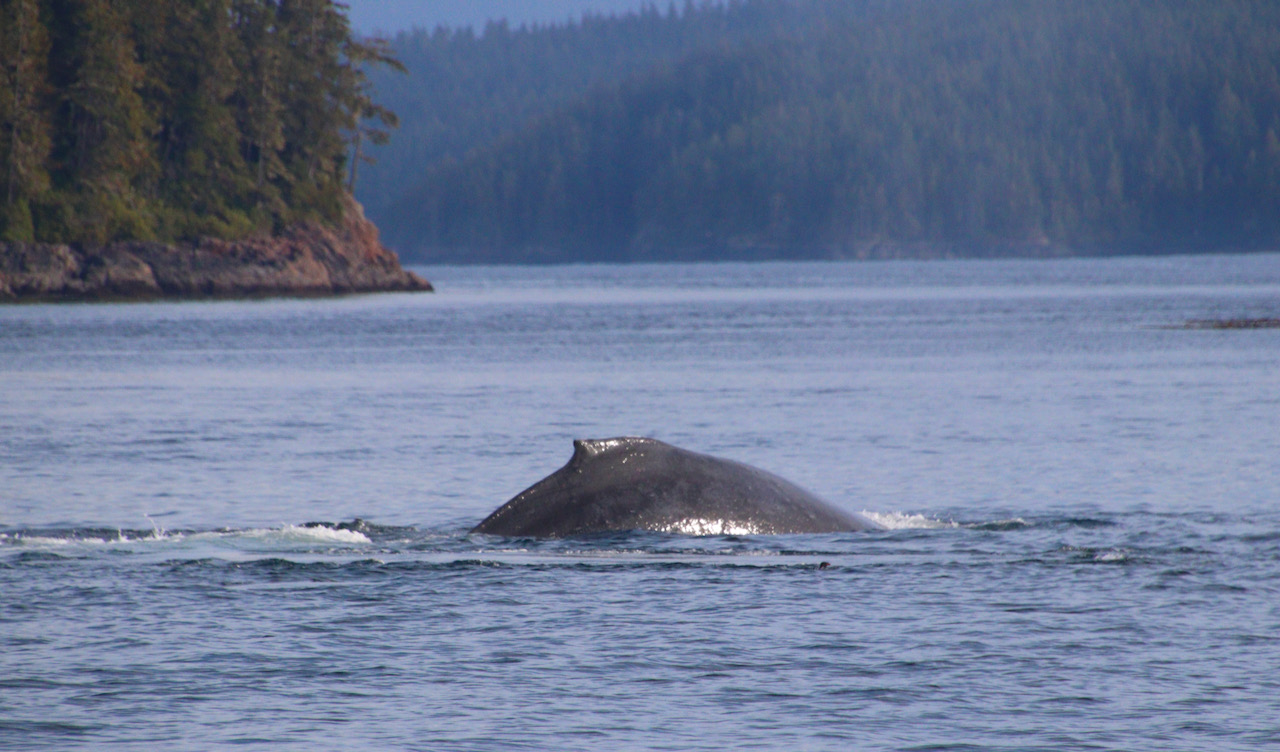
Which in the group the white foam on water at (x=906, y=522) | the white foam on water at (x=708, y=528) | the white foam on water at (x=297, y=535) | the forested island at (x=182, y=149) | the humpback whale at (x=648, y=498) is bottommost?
the white foam on water at (x=297, y=535)

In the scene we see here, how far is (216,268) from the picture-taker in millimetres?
106062

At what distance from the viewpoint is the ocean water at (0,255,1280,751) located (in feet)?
33.6

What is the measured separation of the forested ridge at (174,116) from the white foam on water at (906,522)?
3282 inches

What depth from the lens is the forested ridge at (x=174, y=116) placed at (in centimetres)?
9625

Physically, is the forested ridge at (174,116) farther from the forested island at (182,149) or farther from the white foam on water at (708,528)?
the white foam on water at (708,528)

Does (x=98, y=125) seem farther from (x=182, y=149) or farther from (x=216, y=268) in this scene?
(x=182, y=149)

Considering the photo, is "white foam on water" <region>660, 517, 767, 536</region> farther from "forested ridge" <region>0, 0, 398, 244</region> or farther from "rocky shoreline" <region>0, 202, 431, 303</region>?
"rocky shoreline" <region>0, 202, 431, 303</region>

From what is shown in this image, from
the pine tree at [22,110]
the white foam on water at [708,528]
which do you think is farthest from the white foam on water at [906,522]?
the pine tree at [22,110]

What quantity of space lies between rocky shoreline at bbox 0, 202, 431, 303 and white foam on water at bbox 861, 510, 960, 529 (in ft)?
277

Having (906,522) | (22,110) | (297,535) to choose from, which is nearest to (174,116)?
(22,110)

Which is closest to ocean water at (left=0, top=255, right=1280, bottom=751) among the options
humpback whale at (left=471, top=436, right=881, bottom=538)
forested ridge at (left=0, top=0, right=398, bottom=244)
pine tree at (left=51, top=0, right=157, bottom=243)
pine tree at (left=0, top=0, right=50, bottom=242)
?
humpback whale at (left=471, top=436, right=881, bottom=538)

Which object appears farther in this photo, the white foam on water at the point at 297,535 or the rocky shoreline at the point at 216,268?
the rocky shoreline at the point at 216,268

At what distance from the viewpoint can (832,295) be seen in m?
128

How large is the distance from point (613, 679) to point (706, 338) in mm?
56530
